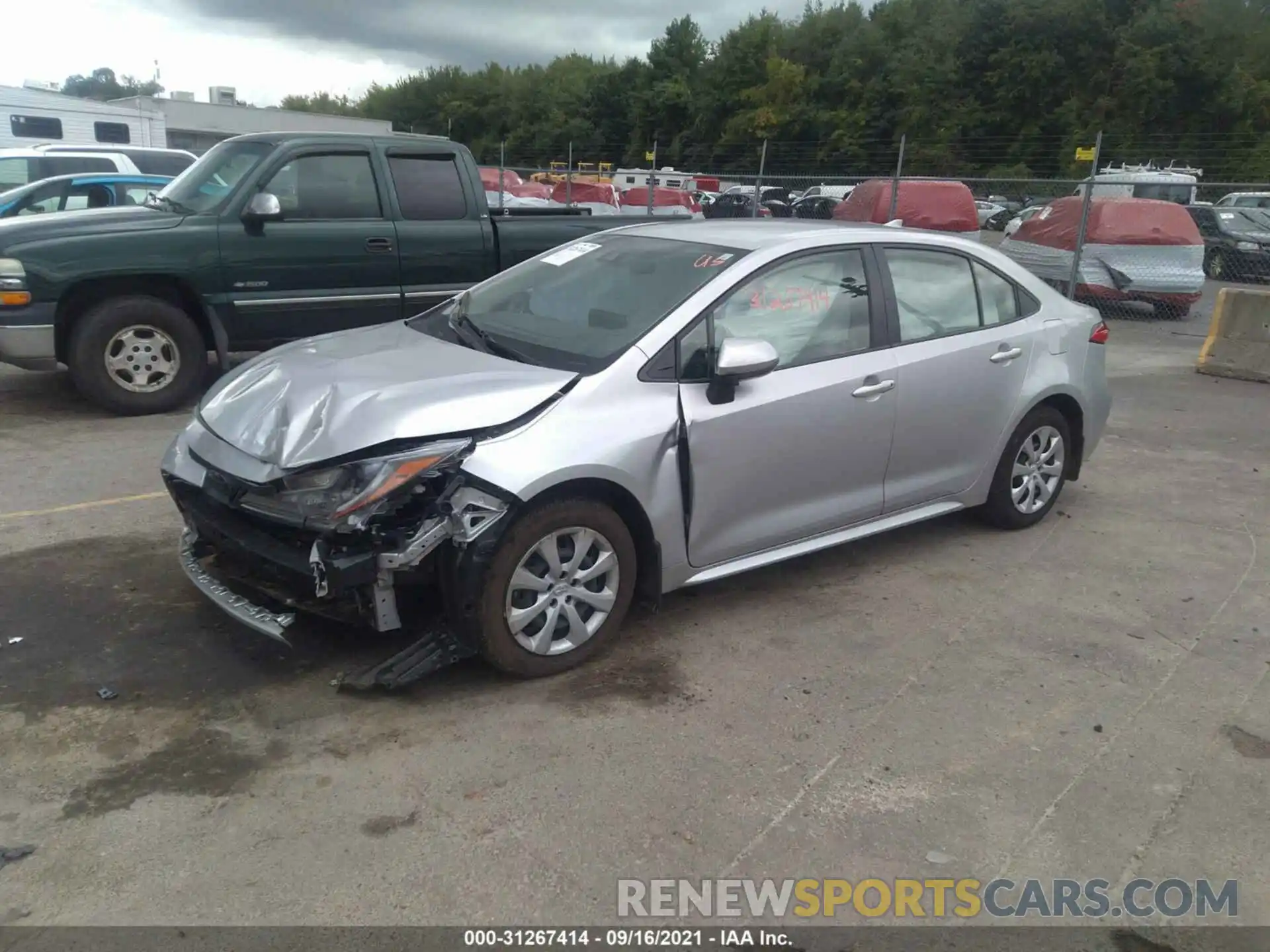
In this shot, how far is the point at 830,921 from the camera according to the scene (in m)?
2.75

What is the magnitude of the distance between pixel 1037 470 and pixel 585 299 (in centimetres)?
274

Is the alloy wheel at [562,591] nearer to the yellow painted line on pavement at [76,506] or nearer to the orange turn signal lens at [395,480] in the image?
the orange turn signal lens at [395,480]

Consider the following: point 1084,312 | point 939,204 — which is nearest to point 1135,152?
point 939,204

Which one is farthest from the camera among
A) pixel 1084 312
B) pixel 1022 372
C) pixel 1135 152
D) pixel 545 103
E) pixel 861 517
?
pixel 545 103

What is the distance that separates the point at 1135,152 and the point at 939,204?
32155mm

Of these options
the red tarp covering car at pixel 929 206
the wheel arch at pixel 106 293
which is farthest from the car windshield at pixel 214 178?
the red tarp covering car at pixel 929 206

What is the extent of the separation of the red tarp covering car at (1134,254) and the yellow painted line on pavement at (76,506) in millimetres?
12106

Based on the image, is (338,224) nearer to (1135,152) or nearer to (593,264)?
(593,264)

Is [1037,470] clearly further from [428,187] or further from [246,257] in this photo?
[246,257]

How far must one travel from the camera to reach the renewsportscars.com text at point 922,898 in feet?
9.12

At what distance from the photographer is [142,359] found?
24.0ft

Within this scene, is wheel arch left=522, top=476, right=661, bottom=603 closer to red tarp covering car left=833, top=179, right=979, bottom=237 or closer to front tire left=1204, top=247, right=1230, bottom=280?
red tarp covering car left=833, top=179, right=979, bottom=237

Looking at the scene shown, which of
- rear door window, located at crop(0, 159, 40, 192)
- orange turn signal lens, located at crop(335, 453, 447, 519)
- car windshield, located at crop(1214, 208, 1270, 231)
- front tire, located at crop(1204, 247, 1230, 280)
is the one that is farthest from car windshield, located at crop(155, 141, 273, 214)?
front tire, located at crop(1204, 247, 1230, 280)

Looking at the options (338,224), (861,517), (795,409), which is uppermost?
(338,224)
